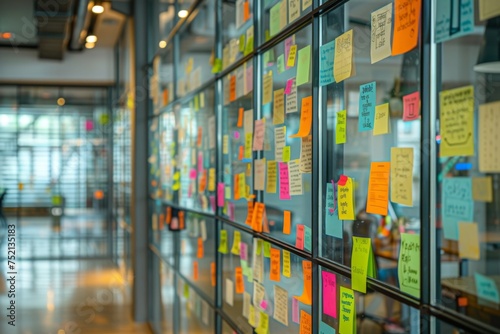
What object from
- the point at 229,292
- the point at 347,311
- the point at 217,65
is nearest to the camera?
the point at 347,311

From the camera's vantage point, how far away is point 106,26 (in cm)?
904

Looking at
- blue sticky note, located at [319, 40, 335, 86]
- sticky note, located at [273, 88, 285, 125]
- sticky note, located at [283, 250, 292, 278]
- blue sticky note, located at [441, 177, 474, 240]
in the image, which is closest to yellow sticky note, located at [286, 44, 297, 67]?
sticky note, located at [273, 88, 285, 125]

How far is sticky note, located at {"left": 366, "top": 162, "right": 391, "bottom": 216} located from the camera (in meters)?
1.75

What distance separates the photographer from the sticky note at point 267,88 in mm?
2754

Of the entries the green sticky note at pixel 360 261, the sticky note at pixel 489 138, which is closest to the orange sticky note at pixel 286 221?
the green sticky note at pixel 360 261

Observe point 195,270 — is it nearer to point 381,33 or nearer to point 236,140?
point 236,140

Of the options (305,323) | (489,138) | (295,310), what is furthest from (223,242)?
(489,138)

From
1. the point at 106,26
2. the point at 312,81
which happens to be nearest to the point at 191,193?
the point at 312,81

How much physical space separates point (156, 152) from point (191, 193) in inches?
75.2

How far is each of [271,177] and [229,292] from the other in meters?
0.96

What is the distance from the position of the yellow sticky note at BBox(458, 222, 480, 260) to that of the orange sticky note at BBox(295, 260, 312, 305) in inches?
36.2

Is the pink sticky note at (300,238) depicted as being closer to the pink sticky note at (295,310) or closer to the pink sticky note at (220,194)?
the pink sticky note at (295,310)

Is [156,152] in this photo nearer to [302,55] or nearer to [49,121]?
[302,55]

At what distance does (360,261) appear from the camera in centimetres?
187
